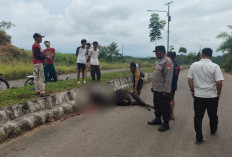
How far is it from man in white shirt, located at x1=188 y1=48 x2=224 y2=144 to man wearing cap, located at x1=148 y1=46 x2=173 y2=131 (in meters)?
0.56

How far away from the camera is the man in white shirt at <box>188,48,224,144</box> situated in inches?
173

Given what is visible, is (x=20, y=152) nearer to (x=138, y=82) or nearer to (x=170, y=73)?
(x=170, y=73)

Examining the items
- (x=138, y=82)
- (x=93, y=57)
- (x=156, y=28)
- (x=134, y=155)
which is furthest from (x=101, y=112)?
(x=156, y=28)

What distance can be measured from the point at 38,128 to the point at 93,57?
5.66 meters

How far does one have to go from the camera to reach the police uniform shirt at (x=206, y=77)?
14.4 ft

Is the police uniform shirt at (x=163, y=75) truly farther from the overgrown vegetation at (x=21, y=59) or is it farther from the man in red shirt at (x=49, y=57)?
the overgrown vegetation at (x=21, y=59)

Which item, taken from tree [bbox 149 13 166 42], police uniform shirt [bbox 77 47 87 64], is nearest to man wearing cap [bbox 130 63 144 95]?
police uniform shirt [bbox 77 47 87 64]

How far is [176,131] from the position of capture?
5.10 meters

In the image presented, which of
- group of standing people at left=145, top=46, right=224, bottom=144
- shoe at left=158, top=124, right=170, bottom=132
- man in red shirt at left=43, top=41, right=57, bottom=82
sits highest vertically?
man in red shirt at left=43, top=41, right=57, bottom=82

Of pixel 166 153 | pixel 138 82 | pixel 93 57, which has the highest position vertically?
pixel 93 57

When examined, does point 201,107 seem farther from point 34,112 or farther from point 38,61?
point 38,61

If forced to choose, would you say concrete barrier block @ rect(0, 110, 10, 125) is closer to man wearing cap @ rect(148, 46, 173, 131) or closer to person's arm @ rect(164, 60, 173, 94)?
man wearing cap @ rect(148, 46, 173, 131)

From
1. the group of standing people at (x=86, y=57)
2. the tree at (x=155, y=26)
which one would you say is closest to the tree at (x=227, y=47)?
the tree at (x=155, y=26)

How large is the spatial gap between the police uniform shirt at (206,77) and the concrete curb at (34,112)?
11.7 feet
